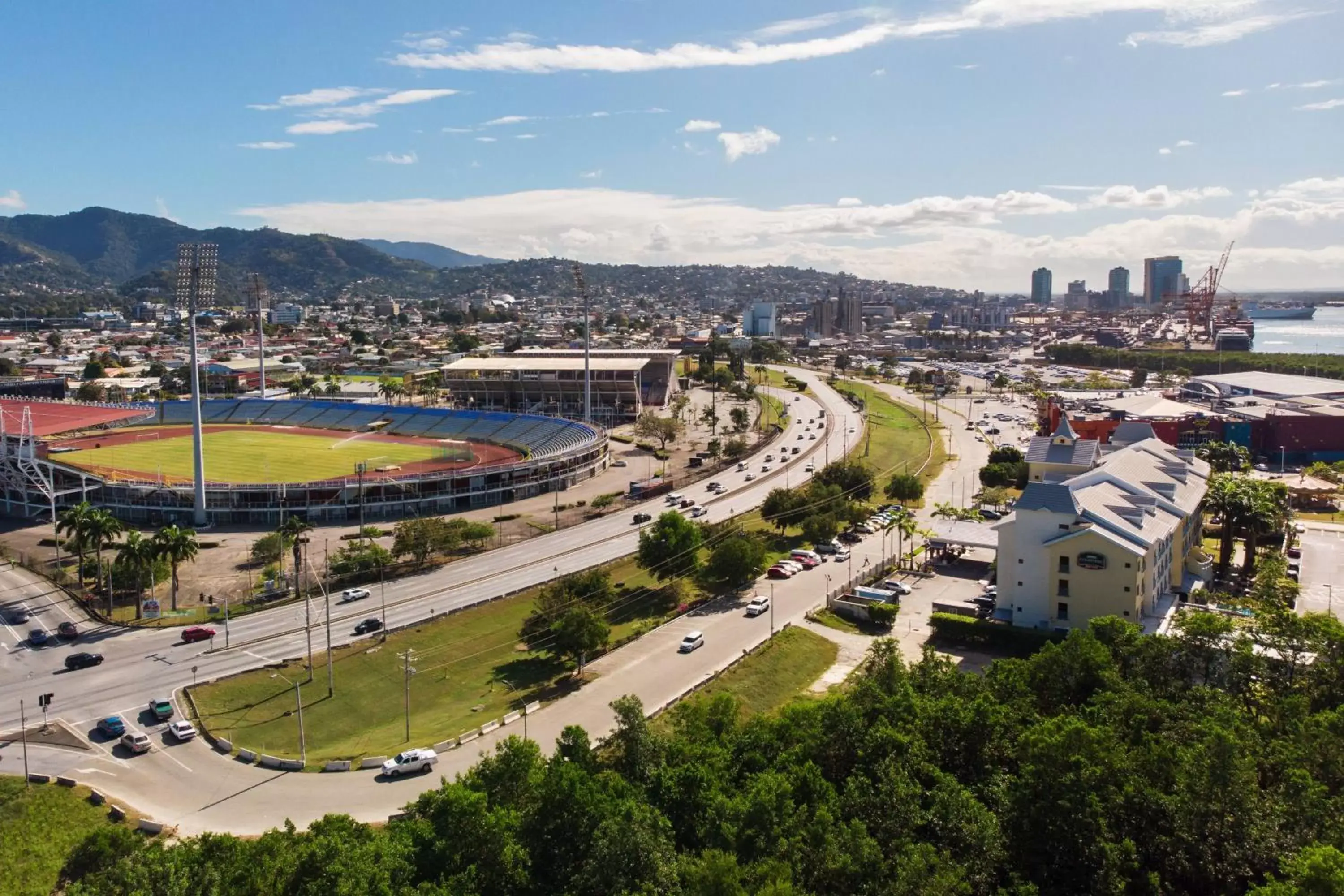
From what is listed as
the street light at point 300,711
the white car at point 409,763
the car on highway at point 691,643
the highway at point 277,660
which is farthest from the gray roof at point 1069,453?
the street light at point 300,711

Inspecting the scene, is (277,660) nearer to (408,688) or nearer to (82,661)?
(408,688)

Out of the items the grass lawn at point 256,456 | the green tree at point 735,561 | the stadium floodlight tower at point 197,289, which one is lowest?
the green tree at point 735,561

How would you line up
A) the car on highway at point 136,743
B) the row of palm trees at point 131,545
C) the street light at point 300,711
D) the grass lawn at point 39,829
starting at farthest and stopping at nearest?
the row of palm trees at point 131,545
the car on highway at point 136,743
the street light at point 300,711
the grass lawn at point 39,829

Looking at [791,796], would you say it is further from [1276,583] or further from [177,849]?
[1276,583]

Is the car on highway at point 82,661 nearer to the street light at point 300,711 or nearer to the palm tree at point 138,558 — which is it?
the palm tree at point 138,558

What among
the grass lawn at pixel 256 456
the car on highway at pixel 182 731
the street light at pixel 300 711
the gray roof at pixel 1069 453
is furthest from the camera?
the grass lawn at pixel 256 456

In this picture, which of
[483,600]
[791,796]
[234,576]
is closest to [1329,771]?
[791,796]

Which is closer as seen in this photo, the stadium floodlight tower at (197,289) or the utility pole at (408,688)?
the utility pole at (408,688)

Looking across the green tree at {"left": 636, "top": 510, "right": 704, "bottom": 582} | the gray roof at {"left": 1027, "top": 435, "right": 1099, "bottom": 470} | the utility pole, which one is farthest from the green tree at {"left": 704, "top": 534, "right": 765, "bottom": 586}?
the gray roof at {"left": 1027, "top": 435, "right": 1099, "bottom": 470}
